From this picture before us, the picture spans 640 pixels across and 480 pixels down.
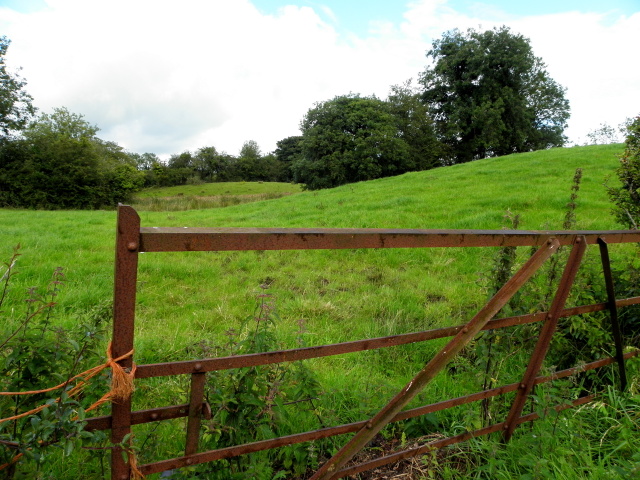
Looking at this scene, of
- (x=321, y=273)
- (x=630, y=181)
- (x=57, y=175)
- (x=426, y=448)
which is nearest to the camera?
(x=426, y=448)

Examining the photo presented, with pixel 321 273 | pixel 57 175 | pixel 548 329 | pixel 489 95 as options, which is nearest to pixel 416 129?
pixel 489 95

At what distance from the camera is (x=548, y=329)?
7.38ft

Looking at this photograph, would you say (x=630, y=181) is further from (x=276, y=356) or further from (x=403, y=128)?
(x=403, y=128)

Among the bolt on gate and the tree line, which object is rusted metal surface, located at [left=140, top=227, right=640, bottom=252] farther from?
the tree line

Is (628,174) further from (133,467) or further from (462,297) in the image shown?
(133,467)

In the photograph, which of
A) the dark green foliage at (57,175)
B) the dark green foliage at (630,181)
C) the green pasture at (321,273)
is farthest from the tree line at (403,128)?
the dark green foliage at (630,181)

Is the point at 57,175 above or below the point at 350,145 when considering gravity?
below

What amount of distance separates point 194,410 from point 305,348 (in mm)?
483

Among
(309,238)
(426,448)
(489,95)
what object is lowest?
(426,448)

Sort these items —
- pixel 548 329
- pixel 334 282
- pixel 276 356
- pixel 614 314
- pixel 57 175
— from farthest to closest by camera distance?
pixel 57 175, pixel 334 282, pixel 614 314, pixel 548 329, pixel 276 356

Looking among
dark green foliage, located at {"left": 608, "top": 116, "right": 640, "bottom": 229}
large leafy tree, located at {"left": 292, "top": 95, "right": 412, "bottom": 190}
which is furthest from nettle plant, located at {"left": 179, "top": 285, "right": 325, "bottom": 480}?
large leafy tree, located at {"left": 292, "top": 95, "right": 412, "bottom": 190}

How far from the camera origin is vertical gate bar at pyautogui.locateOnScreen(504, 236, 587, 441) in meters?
2.17

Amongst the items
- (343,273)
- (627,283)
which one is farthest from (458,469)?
(343,273)

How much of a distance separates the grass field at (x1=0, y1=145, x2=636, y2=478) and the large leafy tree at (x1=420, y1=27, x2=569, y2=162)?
86.5 ft
